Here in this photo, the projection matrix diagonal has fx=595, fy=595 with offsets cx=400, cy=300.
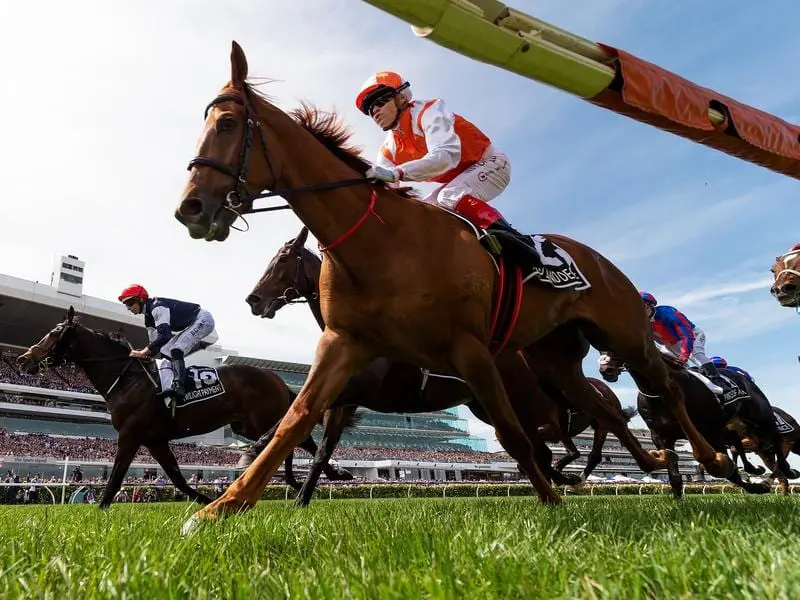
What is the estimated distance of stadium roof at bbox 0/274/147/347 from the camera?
48406 mm

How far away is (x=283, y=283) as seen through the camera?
6.98m

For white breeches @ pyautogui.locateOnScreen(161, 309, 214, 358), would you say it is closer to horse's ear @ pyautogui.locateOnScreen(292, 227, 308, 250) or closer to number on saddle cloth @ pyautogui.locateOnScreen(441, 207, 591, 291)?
horse's ear @ pyautogui.locateOnScreen(292, 227, 308, 250)

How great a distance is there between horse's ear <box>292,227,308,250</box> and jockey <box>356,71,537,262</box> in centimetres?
280

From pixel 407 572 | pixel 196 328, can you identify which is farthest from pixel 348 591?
pixel 196 328

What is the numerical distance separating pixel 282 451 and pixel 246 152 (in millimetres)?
1686

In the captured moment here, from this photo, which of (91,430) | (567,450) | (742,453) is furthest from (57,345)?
(91,430)

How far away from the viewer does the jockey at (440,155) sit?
3855 millimetres

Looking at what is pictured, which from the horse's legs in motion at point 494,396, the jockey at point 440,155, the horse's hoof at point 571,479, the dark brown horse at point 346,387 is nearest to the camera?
the horse's legs in motion at point 494,396

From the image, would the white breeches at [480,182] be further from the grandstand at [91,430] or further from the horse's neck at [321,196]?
the grandstand at [91,430]

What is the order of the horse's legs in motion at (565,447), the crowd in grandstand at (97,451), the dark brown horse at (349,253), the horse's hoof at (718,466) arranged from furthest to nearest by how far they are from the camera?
the crowd in grandstand at (97,451), the horse's legs in motion at (565,447), the horse's hoof at (718,466), the dark brown horse at (349,253)

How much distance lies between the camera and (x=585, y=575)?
55.1 inches

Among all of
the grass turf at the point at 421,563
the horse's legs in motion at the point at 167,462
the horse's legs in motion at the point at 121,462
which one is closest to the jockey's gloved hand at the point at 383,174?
the grass turf at the point at 421,563

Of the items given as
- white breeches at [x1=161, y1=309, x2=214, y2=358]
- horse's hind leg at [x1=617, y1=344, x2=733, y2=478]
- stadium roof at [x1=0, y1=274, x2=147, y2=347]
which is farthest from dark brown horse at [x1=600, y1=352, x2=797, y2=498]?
stadium roof at [x1=0, y1=274, x2=147, y2=347]

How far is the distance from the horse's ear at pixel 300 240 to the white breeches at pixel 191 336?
2213 mm
